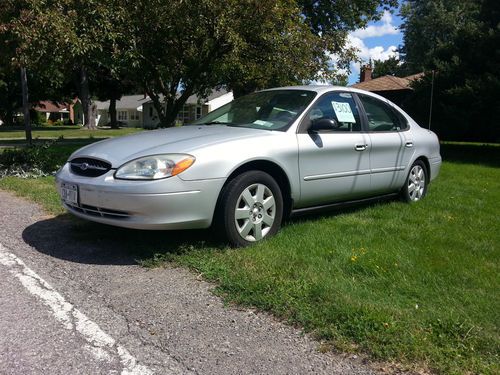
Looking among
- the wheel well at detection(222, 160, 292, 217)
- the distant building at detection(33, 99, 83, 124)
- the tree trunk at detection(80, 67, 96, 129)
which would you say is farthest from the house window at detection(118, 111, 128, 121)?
the wheel well at detection(222, 160, 292, 217)

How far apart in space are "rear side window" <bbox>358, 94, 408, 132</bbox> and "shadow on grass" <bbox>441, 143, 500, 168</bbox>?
7888mm

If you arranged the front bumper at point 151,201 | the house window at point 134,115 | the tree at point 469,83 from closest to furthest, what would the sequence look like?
the front bumper at point 151,201 < the tree at point 469,83 < the house window at point 134,115

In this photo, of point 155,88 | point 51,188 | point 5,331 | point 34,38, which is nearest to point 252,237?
point 5,331

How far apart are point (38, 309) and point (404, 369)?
7.75 feet

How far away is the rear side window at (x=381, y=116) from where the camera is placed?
596 centimetres

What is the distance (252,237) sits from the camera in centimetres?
460

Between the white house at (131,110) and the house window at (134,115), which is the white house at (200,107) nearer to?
the white house at (131,110)

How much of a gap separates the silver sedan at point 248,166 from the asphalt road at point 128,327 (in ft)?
1.67

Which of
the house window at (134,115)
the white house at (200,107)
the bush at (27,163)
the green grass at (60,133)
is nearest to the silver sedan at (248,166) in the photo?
the bush at (27,163)

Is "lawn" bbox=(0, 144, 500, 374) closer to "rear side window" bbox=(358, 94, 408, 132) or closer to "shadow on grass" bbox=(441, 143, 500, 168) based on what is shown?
"rear side window" bbox=(358, 94, 408, 132)

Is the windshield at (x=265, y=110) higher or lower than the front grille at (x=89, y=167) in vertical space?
higher

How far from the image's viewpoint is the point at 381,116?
20.4ft

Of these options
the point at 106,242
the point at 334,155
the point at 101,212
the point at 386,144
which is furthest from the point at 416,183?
the point at 101,212

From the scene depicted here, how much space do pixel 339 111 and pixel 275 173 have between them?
122 centimetres
